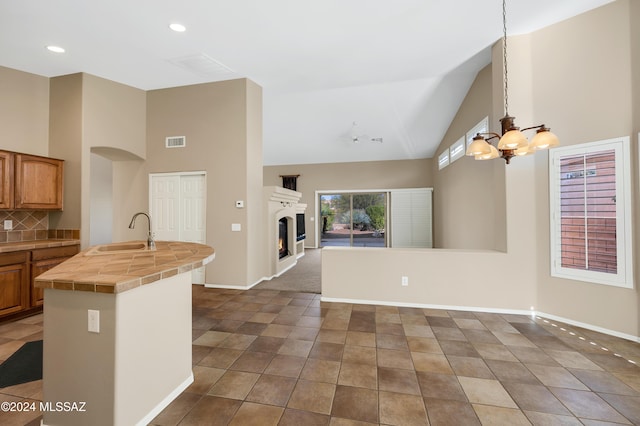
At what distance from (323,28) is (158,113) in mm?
3355

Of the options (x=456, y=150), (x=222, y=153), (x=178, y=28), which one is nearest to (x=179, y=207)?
(x=222, y=153)

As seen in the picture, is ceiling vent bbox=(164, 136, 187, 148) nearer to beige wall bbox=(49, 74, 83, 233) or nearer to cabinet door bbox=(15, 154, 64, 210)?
beige wall bbox=(49, 74, 83, 233)

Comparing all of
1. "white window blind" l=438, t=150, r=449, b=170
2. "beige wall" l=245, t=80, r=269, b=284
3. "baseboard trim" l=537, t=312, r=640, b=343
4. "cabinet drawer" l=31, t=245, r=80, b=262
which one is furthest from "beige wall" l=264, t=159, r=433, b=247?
"cabinet drawer" l=31, t=245, r=80, b=262

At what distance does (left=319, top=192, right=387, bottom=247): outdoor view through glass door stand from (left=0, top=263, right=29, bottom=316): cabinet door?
7.15 metres

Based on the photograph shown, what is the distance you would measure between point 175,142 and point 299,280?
334cm

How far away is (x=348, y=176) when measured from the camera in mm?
9117

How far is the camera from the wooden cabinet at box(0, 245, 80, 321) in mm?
3133

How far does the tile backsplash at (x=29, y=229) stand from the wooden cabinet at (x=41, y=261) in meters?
0.35

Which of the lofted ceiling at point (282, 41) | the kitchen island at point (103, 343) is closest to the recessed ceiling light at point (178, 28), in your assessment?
the lofted ceiling at point (282, 41)

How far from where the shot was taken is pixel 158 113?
479 centimetres

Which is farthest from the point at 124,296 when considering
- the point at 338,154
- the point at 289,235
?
the point at 338,154

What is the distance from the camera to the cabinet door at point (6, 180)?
337cm

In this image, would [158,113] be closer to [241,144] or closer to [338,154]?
[241,144]

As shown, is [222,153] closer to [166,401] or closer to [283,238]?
[283,238]
